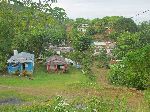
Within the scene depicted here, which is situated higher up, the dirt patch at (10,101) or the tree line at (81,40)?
the tree line at (81,40)

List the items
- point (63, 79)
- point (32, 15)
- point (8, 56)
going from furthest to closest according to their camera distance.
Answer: point (32, 15), point (8, 56), point (63, 79)

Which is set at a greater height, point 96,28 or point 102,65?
point 96,28

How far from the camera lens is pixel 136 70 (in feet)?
92.8

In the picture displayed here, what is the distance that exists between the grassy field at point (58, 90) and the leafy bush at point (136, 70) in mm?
1273

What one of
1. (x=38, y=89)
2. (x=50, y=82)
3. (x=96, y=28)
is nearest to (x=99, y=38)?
(x=96, y=28)

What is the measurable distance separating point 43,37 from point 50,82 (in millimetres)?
12760

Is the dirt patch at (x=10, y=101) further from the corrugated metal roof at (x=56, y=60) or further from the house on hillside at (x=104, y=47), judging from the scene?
the house on hillside at (x=104, y=47)

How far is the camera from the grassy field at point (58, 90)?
23791mm

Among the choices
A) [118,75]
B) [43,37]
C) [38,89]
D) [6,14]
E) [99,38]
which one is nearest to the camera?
[38,89]

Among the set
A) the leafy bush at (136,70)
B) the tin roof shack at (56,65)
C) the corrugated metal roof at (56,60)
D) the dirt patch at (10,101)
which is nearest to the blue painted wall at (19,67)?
the tin roof shack at (56,65)

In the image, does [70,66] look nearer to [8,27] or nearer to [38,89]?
[8,27]

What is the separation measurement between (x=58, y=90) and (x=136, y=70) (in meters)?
5.96

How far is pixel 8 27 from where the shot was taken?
37062mm

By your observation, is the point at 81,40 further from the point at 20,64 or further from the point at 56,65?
the point at 20,64
